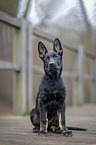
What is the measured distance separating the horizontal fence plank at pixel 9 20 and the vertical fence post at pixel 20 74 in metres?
0.12

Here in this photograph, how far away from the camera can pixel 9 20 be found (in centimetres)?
362

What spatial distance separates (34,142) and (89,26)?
9435 mm

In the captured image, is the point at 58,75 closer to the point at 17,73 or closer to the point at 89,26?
the point at 17,73

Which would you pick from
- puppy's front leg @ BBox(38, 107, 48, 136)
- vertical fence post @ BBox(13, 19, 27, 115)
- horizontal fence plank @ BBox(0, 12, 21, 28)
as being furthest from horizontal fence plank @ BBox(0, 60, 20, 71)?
puppy's front leg @ BBox(38, 107, 48, 136)

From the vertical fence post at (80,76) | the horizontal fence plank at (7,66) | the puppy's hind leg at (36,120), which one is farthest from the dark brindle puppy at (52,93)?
the vertical fence post at (80,76)

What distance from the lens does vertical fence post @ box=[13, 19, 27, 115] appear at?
394 centimetres

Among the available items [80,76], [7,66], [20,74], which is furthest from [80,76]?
[7,66]

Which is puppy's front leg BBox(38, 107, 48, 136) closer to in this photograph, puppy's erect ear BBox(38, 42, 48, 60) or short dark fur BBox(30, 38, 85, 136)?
short dark fur BBox(30, 38, 85, 136)

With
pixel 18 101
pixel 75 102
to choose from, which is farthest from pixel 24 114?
pixel 75 102

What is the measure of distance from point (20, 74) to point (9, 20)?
3.55 ft

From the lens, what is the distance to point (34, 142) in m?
1.84

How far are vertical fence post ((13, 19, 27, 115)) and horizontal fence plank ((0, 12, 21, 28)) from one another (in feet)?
0.38

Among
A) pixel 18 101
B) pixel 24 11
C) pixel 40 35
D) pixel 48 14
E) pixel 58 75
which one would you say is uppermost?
pixel 48 14

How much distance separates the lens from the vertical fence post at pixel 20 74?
12.9 feet
